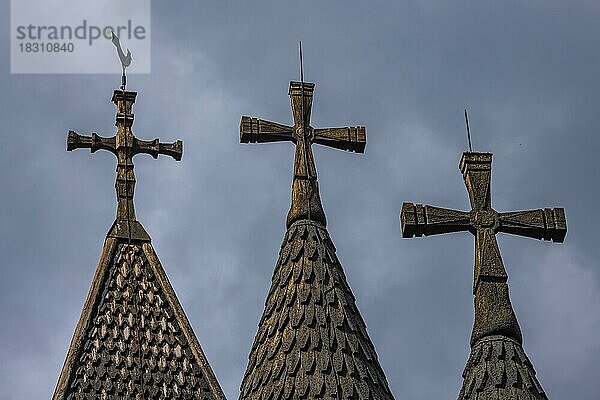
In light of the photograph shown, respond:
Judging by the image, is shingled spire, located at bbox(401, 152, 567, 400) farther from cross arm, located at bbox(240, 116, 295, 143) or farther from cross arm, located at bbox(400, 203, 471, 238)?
cross arm, located at bbox(240, 116, 295, 143)

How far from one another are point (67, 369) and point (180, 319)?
57.1 inches

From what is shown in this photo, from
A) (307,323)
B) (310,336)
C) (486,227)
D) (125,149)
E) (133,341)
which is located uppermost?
(125,149)

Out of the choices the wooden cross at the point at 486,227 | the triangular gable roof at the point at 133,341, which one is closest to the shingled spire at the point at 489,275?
the wooden cross at the point at 486,227

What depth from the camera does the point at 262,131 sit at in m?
18.8

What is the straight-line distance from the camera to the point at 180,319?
818 inches

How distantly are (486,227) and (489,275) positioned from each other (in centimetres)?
44

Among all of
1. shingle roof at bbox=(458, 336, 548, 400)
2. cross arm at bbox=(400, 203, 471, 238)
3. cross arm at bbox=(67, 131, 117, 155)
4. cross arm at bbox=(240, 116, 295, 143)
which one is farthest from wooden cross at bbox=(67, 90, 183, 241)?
shingle roof at bbox=(458, 336, 548, 400)

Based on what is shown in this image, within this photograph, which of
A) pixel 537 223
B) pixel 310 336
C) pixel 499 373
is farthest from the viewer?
pixel 310 336

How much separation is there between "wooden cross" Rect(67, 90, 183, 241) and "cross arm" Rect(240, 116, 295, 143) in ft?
9.47

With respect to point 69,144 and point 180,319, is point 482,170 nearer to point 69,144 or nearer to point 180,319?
point 180,319

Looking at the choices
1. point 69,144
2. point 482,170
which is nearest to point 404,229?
point 482,170

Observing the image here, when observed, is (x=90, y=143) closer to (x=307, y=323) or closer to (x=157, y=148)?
(x=157, y=148)

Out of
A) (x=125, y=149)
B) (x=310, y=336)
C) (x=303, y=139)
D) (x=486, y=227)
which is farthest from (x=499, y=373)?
(x=125, y=149)

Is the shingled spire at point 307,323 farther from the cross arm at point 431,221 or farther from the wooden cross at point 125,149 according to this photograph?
the wooden cross at point 125,149
